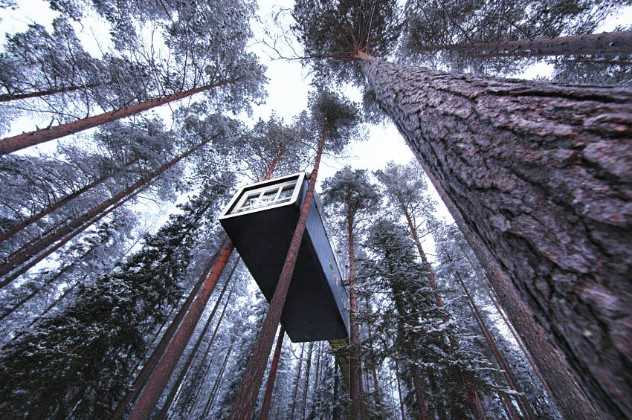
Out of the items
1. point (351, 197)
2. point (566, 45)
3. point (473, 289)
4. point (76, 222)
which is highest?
point (351, 197)

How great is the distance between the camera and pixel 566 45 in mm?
6703

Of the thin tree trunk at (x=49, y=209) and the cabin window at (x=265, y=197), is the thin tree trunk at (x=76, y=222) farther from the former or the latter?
the cabin window at (x=265, y=197)

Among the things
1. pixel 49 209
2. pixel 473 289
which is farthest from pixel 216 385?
pixel 473 289

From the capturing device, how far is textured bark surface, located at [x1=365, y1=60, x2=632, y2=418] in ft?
1.86

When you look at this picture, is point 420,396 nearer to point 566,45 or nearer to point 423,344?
point 423,344

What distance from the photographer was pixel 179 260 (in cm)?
1080

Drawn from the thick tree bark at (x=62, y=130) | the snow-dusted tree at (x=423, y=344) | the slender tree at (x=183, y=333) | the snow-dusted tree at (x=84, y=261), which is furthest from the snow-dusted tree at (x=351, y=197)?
the snow-dusted tree at (x=84, y=261)

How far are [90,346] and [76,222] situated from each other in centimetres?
530

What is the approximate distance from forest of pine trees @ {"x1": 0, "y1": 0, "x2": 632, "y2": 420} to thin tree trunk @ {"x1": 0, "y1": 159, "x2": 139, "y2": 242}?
0.10 meters

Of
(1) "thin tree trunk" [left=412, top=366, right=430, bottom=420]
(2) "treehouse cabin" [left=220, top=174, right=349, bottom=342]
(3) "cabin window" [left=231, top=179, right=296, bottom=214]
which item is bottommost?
(1) "thin tree trunk" [left=412, top=366, right=430, bottom=420]

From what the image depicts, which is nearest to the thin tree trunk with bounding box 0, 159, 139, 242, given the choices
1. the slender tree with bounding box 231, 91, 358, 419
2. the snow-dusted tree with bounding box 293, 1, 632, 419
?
the slender tree with bounding box 231, 91, 358, 419

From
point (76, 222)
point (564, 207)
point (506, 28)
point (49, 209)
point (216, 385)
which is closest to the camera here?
point (564, 207)

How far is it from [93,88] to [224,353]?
82.0 ft

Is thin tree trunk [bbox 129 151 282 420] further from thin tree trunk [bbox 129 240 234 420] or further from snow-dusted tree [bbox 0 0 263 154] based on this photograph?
snow-dusted tree [bbox 0 0 263 154]
